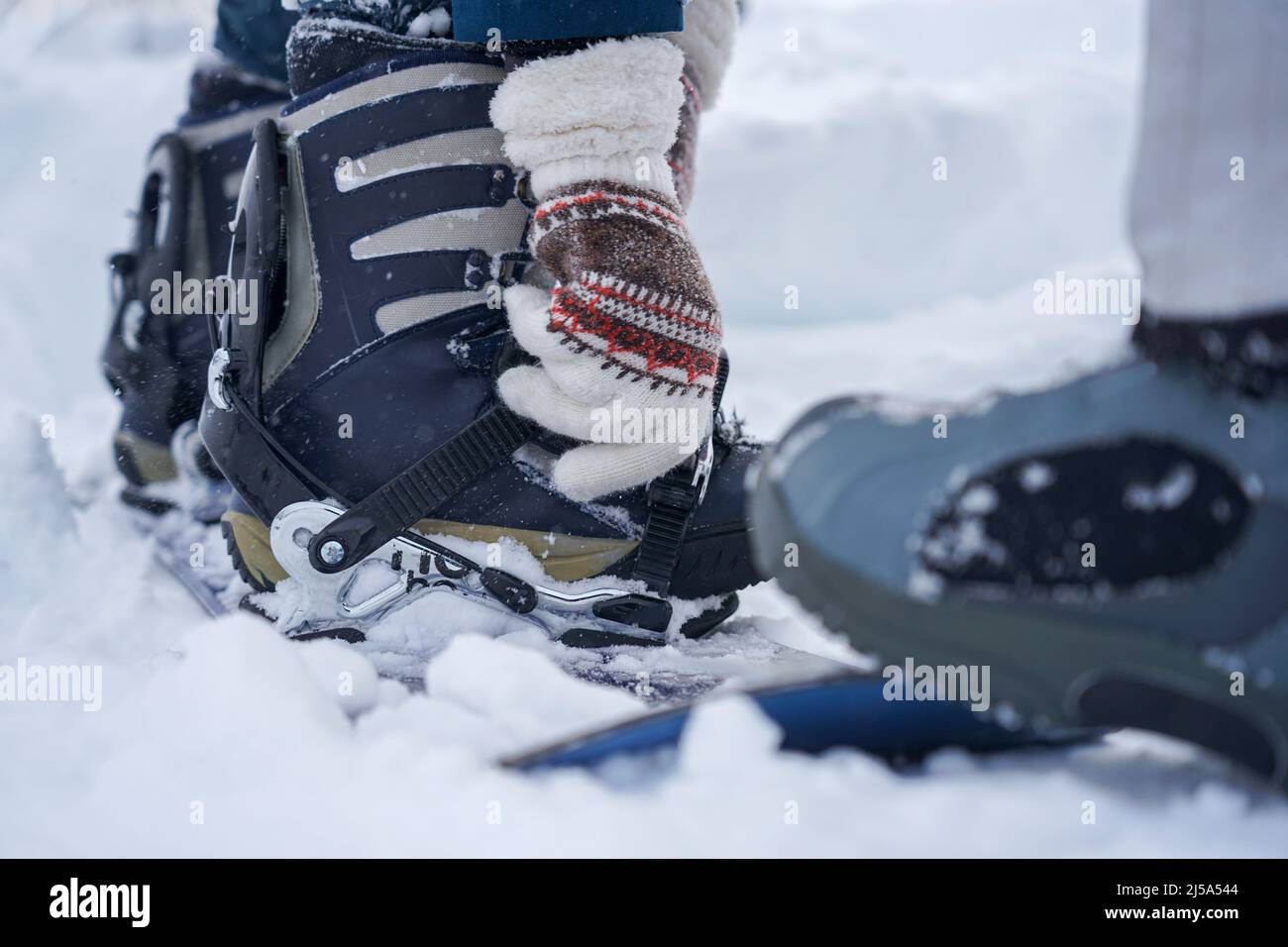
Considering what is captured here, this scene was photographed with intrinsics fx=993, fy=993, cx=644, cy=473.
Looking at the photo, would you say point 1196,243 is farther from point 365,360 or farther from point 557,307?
point 365,360

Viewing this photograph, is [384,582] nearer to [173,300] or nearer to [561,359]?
[561,359]

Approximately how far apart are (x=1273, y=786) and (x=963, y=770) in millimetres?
151

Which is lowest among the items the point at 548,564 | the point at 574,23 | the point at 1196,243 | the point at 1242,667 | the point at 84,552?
the point at 84,552

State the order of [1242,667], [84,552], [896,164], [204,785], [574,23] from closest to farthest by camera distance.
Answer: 1. [1242,667]
2. [204,785]
3. [574,23]
4. [84,552]
5. [896,164]

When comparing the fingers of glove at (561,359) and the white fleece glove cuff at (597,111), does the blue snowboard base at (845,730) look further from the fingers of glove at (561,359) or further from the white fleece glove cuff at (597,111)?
the white fleece glove cuff at (597,111)

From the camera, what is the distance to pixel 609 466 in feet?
2.90

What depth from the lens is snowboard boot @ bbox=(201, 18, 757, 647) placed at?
894 millimetres

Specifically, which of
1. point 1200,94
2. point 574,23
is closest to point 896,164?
point 574,23

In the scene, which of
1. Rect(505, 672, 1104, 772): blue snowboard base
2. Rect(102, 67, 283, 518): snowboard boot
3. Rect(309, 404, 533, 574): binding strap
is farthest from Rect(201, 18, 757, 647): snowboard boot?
Rect(102, 67, 283, 518): snowboard boot

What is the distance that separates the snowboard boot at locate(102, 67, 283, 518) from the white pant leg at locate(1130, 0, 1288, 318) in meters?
1.16

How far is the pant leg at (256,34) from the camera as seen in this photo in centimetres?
129

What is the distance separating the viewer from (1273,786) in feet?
1.59

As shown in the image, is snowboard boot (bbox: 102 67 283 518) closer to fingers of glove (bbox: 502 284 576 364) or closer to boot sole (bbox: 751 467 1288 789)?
fingers of glove (bbox: 502 284 576 364)

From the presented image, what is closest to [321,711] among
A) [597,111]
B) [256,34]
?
[597,111]
